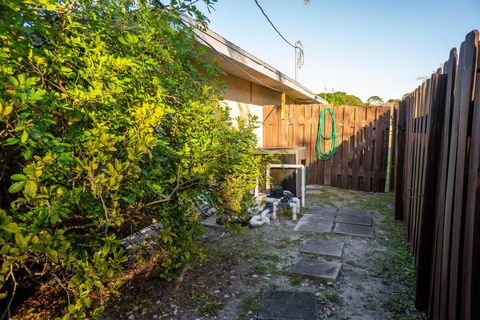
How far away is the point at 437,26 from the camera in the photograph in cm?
882

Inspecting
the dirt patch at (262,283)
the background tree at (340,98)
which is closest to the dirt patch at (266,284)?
the dirt patch at (262,283)

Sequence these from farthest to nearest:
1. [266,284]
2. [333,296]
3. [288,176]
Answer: [288,176] < [266,284] < [333,296]

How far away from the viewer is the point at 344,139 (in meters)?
7.57

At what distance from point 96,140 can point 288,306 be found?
6.72 feet

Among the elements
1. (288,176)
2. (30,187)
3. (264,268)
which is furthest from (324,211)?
(30,187)

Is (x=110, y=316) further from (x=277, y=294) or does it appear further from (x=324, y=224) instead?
(x=324, y=224)

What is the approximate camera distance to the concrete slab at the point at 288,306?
224cm

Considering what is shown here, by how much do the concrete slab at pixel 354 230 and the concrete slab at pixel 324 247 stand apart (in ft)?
1.52

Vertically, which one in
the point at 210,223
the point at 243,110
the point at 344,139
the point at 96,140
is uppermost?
the point at 243,110

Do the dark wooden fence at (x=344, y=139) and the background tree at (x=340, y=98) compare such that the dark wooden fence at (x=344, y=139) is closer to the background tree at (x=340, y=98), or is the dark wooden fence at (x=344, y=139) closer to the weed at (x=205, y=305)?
the weed at (x=205, y=305)

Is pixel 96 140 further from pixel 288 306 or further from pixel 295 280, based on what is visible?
pixel 295 280

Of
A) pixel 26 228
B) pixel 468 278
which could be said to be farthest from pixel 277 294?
pixel 26 228

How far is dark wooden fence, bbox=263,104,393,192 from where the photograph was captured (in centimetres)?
714

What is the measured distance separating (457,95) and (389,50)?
39.2ft
